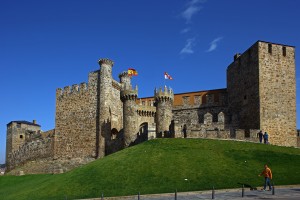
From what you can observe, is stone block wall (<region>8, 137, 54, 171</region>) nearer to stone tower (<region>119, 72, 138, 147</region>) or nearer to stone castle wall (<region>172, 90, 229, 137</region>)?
stone tower (<region>119, 72, 138, 147</region>)

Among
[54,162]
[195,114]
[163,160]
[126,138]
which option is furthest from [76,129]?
[163,160]

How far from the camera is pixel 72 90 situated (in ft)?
191

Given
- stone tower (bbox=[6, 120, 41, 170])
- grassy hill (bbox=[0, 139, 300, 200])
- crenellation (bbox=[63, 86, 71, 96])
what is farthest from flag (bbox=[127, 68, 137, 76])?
stone tower (bbox=[6, 120, 41, 170])

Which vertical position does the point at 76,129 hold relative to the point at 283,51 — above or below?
below

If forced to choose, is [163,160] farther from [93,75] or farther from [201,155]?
[93,75]

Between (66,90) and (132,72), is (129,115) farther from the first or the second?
(66,90)

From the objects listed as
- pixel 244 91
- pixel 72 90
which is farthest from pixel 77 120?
pixel 244 91

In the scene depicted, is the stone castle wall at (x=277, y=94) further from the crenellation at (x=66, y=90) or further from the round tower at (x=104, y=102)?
the crenellation at (x=66, y=90)

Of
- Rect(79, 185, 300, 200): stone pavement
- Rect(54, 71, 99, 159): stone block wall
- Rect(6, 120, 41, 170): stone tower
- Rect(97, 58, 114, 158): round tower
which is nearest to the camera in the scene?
Rect(79, 185, 300, 200): stone pavement

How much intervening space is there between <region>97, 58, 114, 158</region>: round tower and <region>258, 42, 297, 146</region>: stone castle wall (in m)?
19.9

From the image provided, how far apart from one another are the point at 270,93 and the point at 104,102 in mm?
21324

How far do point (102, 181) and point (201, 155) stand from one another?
9.10m

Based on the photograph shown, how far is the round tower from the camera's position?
175 ft

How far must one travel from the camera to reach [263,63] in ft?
157
